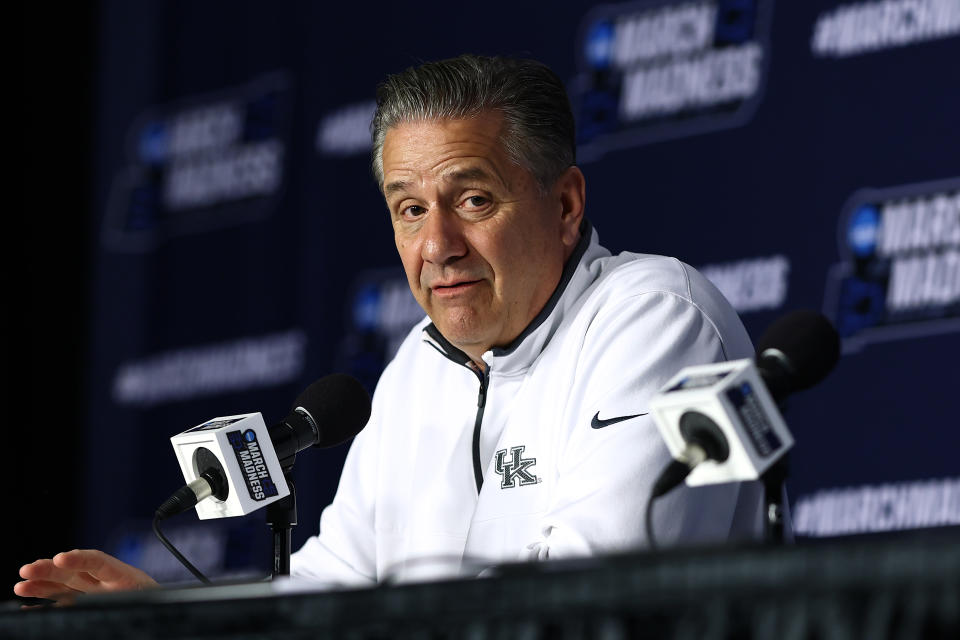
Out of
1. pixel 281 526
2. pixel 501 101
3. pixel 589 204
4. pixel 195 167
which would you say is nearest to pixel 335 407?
pixel 281 526

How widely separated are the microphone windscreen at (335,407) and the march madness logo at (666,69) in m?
1.51

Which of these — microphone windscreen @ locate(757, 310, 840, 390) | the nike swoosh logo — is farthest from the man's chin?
microphone windscreen @ locate(757, 310, 840, 390)

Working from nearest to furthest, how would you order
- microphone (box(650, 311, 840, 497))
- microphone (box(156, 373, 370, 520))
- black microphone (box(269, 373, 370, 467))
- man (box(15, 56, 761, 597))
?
microphone (box(650, 311, 840, 497)) → microphone (box(156, 373, 370, 520)) → black microphone (box(269, 373, 370, 467)) → man (box(15, 56, 761, 597))

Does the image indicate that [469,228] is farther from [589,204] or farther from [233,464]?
[589,204]

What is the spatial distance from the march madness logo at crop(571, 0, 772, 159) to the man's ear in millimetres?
881

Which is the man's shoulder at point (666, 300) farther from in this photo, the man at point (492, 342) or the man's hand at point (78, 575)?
the man's hand at point (78, 575)

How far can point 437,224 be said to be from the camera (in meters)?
2.07

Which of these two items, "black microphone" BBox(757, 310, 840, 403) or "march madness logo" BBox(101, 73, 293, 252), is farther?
"march madness logo" BBox(101, 73, 293, 252)

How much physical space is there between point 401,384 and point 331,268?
137cm

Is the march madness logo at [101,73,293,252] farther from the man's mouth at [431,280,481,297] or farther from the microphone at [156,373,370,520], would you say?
the microphone at [156,373,370,520]

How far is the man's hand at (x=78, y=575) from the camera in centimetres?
171

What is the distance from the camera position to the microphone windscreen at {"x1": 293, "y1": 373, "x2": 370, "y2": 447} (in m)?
1.73

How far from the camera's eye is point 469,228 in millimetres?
2080

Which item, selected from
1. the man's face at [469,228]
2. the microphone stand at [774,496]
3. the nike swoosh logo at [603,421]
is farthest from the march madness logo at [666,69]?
the microphone stand at [774,496]
